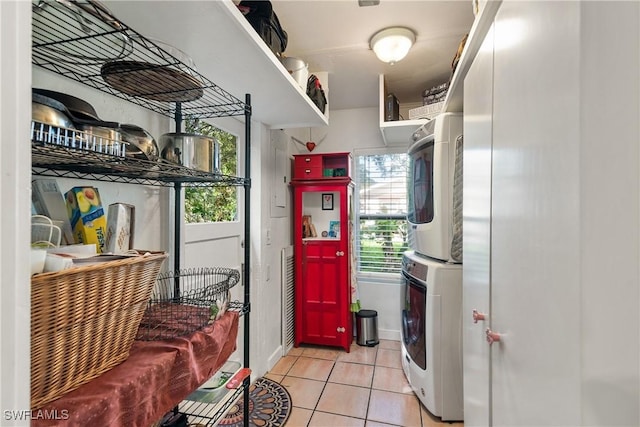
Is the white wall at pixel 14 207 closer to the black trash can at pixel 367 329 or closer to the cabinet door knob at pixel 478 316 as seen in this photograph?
the cabinet door knob at pixel 478 316

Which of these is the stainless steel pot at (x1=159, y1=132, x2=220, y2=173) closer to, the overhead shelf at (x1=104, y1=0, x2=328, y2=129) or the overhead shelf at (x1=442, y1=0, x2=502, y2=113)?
the overhead shelf at (x1=104, y1=0, x2=328, y2=129)

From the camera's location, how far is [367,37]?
1943 millimetres

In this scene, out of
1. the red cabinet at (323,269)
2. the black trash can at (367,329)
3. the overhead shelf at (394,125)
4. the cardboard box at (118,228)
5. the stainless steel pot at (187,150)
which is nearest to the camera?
the cardboard box at (118,228)

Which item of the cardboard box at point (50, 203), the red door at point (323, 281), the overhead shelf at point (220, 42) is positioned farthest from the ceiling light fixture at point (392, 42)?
the cardboard box at point (50, 203)

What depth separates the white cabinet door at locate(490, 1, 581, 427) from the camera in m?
0.47

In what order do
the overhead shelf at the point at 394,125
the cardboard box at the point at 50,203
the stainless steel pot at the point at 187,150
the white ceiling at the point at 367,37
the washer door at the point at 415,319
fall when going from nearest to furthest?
the cardboard box at the point at 50,203, the stainless steel pot at the point at 187,150, the white ceiling at the point at 367,37, the washer door at the point at 415,319, the overhead shelf at the point at 394,125

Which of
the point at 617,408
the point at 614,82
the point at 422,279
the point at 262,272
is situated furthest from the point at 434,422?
the point at 614,82

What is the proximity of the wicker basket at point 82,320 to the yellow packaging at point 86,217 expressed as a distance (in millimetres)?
208

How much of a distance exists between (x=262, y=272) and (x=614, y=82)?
221cm

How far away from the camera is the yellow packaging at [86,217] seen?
0.82 metres

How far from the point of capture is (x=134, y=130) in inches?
33.9

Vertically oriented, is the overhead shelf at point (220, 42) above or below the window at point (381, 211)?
above

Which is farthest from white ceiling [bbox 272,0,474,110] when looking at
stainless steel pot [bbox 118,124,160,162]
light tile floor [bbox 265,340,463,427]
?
light tile floor [bbox 265,340,463,427]

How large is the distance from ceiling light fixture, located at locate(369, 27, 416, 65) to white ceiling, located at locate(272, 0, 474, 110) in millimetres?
40
